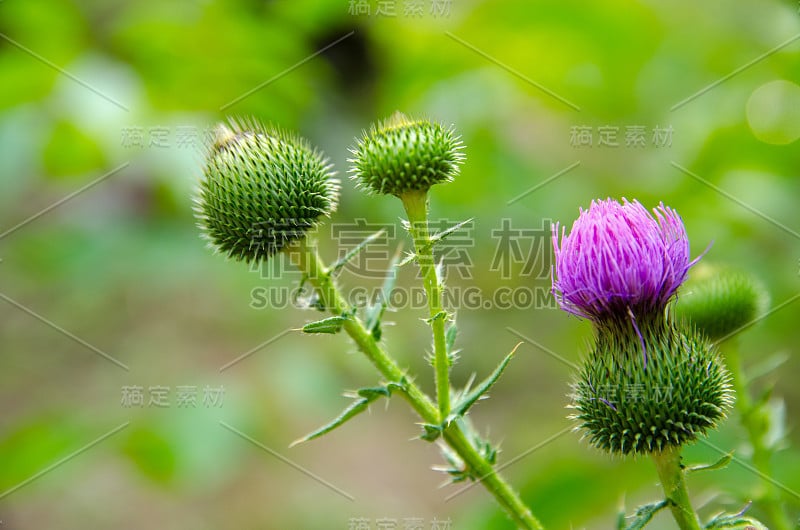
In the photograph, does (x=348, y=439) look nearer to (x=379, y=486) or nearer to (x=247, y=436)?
(x=379, y=486)

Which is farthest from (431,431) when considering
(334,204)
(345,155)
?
(345,155)

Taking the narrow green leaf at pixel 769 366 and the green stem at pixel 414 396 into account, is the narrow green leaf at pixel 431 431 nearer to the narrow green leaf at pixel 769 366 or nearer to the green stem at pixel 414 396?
the green stem at pixel 414 396

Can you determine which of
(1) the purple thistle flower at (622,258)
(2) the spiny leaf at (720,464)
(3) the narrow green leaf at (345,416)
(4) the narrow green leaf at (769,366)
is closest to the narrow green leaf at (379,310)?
(3) the narrow green leaf at (345,416)

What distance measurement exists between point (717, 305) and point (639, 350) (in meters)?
1.01

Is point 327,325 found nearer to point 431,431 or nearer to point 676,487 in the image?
point 431,431

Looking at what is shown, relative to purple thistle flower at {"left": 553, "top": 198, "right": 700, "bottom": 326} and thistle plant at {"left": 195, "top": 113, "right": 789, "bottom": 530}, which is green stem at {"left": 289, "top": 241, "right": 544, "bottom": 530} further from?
purple thistle flower at {"left": 553, "top": 198, "right": 700, "bottom": 326}

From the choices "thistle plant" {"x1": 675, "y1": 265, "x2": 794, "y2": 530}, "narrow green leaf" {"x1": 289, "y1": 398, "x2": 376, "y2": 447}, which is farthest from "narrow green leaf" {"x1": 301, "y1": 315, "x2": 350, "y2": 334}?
"thistle plant" {"x1": 675, "y1": 265, "x2": 794, "y2": 530}

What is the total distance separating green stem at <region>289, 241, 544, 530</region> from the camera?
2283 millimetres

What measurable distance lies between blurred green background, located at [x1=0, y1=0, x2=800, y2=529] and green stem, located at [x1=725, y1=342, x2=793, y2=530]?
245 mm

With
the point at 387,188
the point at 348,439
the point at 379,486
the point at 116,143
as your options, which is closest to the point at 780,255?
the point at 387,188

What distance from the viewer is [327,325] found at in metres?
2.41

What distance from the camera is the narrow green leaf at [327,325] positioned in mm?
2336

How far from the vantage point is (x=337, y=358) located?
5301 millimetres

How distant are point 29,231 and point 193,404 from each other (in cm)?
218
